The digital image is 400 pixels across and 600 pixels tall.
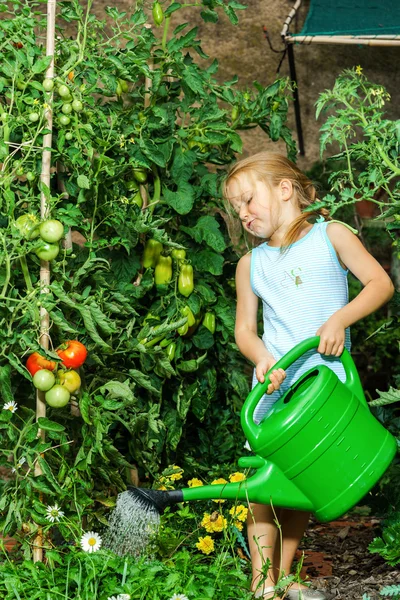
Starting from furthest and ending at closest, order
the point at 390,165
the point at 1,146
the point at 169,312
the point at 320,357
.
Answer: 1. the point at 169,312
2. the point at 320,357
3. the point at 1,146
4. the point at 390,165

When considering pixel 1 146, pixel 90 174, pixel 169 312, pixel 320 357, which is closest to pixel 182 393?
pixel 169 312

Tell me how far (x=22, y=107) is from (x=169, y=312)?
72cm

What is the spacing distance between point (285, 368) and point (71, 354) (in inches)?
18.9

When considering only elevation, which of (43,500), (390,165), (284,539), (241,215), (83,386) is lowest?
(284,539)

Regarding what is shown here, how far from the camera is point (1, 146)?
5.92 feet

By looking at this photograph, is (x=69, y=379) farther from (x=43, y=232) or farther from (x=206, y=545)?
(x=206, y=545)

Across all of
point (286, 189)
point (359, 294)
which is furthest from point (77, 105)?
point (359, 294)

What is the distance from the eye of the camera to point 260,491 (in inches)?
67.8

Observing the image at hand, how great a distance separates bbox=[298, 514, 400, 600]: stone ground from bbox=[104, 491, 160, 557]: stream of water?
480mm

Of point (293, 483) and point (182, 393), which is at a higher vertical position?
point (293, 483)

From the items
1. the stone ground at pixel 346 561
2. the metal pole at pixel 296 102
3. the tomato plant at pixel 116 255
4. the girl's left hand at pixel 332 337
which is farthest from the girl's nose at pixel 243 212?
the metal pole at pixel 296 102

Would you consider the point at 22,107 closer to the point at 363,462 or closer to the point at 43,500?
the point at 43,500

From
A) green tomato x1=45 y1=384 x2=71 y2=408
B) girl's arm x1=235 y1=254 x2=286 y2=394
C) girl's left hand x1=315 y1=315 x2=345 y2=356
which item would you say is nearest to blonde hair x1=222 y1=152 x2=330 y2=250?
girl's arm x1=235 y1=254 x2=286 y2=394

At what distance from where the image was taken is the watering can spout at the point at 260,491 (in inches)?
67.6
